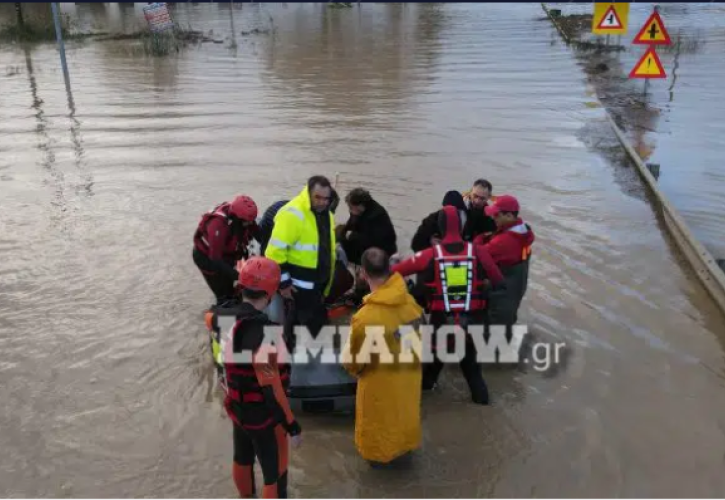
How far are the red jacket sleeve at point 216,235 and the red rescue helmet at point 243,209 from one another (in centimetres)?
13

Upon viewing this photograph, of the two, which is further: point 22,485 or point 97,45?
point 97,45

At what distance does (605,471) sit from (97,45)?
25.5 m

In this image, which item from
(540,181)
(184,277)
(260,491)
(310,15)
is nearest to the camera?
(260,491)

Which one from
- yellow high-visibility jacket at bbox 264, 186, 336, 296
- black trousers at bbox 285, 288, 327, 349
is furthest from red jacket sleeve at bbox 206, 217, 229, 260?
black trousers at bbox 285, 288, 327, 349

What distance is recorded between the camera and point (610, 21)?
15.5 metres

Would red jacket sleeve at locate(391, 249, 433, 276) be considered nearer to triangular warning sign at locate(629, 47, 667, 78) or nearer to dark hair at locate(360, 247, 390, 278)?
dark hair at locate(360, 247, 390, 278)

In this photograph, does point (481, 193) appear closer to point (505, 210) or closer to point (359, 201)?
point (505, 210)

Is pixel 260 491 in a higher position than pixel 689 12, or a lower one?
lower

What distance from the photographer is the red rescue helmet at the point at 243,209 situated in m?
5.13

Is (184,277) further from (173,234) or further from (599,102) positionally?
(599,102)

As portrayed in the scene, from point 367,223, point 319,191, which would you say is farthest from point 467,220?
point 319,191

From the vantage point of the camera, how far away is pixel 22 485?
4148mm

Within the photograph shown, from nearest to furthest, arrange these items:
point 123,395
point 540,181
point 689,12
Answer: point 123,395 < point 540,181 < point 689,12

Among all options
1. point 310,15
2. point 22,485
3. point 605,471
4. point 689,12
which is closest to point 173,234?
point 22,485
